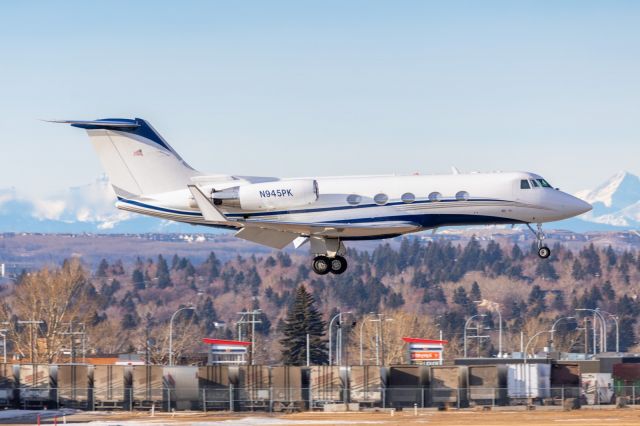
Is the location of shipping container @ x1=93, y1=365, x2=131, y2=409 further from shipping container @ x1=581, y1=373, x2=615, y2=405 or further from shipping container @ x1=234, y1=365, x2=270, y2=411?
shipping container @ x1=581, y1=373, x2=615, y2=405

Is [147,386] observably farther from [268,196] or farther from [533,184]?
[533,184]

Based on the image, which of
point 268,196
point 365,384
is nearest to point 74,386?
point 365,384

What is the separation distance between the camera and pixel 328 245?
63.0m

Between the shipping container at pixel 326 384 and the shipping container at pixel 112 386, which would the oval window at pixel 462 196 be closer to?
the shipping container at pixel 326 384

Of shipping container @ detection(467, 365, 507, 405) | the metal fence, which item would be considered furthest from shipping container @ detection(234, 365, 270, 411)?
shipping container @ detection(467, 365, 507, 405)

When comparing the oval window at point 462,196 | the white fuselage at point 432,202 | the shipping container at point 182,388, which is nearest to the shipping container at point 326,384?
the shipping container at point 182,388

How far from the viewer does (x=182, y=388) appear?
90.9 metres

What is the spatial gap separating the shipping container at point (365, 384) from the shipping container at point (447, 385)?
364 cm

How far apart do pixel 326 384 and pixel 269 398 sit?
6454 mm

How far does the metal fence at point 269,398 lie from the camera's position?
88.6 meters

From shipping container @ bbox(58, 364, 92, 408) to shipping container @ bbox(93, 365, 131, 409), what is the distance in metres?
0.69

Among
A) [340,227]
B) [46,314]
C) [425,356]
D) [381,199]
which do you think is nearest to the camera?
[381,199]

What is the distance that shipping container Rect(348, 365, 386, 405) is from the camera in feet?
298

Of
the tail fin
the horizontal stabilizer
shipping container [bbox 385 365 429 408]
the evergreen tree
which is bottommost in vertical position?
shipping container [bbox 385 365 429 408]
